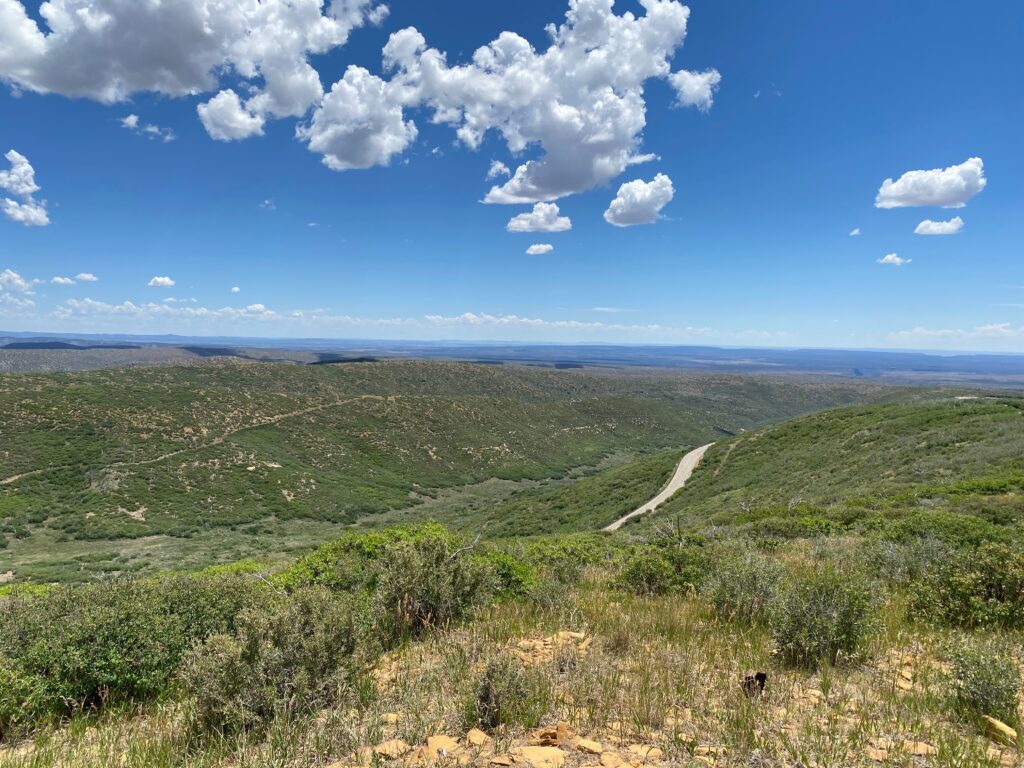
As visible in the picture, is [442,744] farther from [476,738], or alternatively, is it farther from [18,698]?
[18,698]

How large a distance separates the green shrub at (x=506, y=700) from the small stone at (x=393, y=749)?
1.65 ft

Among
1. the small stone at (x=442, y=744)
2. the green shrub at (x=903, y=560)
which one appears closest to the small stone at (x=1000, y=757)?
the small stone at (x=442, y=744)

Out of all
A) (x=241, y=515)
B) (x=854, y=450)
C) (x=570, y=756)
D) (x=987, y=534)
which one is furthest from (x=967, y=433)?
(x=241, y=515)

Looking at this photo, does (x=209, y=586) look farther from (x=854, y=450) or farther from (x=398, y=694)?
(x=854, y=450)

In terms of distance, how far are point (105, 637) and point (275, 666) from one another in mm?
2309

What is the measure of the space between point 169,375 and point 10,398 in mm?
47123

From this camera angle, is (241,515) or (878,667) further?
(241,515)

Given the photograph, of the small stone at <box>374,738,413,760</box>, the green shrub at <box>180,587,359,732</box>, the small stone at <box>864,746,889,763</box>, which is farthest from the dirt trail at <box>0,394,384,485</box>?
the small stone at <box>864,746,889,763</box>

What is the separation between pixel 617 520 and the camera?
3941cm

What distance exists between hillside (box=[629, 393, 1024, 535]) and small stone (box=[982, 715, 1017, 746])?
1025 cm

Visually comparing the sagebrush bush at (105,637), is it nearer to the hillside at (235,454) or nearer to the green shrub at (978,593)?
the green shrub at (978,593)

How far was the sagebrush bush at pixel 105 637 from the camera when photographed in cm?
442

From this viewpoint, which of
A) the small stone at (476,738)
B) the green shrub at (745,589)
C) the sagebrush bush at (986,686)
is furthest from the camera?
the green shrub at (745,589)

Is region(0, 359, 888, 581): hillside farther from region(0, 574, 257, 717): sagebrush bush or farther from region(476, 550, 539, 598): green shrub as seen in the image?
region(476, 550, 539, 598): green shrub
